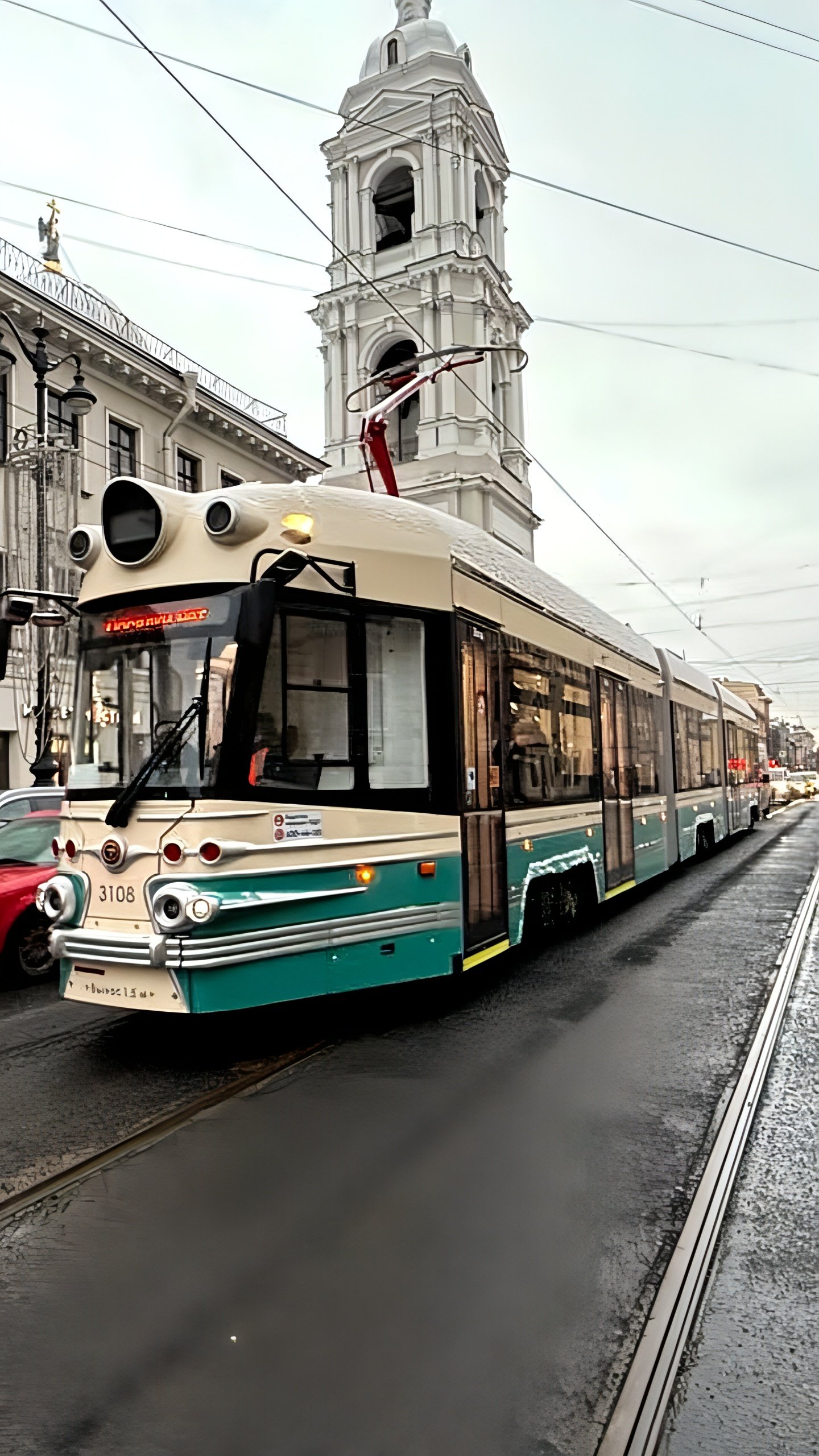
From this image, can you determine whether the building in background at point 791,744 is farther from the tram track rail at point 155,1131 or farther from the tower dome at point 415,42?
the tram track rail at point 155,1131

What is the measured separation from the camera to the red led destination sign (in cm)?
591

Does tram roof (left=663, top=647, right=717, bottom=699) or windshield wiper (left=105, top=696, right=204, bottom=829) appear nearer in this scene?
windshield wiper (left=105, top=696, right=204, bottom=829)

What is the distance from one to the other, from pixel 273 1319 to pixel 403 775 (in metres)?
3.73

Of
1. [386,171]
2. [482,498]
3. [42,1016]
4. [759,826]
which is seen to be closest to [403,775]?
[42,1016]

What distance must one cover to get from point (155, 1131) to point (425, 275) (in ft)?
127

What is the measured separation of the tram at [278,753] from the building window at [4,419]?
17144mm

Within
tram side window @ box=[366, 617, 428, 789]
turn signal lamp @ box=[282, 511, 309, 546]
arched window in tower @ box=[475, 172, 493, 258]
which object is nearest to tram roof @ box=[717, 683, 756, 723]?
tram side window @ box=[366, 617, 428, 789]

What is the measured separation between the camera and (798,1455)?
104 inches

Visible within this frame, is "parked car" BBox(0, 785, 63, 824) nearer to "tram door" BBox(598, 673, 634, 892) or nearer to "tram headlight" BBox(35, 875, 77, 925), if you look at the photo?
"tram headlight" BBox(35, 875, 77, 925)

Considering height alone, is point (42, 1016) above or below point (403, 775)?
below

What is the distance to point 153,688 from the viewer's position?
6.04m

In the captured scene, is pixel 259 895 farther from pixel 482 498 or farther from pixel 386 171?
pixel 386 171

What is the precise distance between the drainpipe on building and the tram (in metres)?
20.1

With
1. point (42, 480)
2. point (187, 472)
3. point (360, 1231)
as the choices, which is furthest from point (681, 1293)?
point (187, 472)
